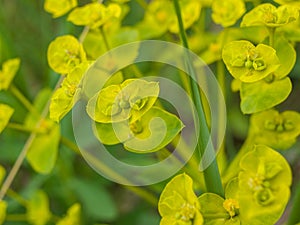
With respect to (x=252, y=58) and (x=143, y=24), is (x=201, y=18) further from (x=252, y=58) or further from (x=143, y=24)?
(x=252, y=58)

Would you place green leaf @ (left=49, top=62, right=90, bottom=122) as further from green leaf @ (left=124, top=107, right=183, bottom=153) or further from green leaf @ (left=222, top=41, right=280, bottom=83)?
green leaf @ (left=222, top=41, right=280, bottom=83)

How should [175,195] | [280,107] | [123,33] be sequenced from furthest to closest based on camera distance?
1. [280,107]
2. [123,33]
3. [175,195]

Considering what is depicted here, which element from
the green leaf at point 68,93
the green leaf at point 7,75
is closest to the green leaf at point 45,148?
the green leaf at point 7,75

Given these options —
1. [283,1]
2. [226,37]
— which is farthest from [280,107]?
[283,1]

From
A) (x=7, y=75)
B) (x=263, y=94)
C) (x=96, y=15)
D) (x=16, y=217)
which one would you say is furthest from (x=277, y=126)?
(x=16, y=217)

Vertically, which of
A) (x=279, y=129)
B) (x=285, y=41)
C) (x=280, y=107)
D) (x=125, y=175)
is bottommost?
(x=280, y=107)

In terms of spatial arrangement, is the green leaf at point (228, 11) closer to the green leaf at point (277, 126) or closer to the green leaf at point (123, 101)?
the green leaf at point (277, 126)
